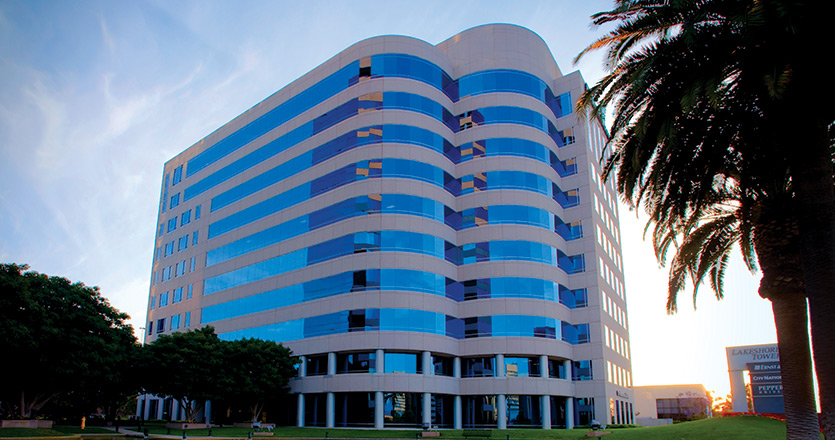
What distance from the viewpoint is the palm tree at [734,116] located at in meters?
16.4

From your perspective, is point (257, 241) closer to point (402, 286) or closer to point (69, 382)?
point (402, 286)

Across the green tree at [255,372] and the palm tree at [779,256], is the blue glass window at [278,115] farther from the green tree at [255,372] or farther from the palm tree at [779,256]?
the palm tree at [779,256]

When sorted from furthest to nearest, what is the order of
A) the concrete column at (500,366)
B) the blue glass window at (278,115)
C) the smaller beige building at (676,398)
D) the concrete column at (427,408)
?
the smaller beige building at (676,398) < the blue glass window at (278,115) < the concrete column at (500,366) < the concrete column at (427,408)

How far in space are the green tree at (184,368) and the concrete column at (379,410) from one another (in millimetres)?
13109

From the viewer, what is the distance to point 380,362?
174 ft

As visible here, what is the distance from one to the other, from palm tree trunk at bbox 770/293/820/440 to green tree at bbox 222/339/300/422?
43.8 meters

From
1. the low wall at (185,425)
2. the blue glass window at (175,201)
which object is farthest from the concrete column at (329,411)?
the blue glass window at (175,201)

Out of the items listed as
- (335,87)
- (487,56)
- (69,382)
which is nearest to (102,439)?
(69,382)

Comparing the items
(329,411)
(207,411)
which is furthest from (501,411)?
(207,411)

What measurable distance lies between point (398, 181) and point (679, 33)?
39.4m

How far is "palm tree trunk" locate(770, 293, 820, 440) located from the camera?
1831 centimetres

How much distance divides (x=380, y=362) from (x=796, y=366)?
125ft

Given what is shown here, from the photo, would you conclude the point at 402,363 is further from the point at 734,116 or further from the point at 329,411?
the point at 734,116

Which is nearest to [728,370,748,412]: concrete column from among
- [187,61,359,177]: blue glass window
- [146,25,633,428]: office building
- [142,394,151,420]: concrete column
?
[146,25,633,428]: office building
